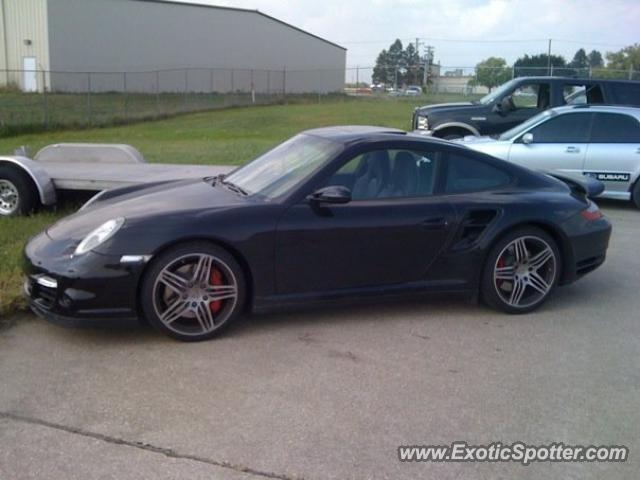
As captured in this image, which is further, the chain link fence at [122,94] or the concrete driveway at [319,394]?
the chain link fence at [122,94]

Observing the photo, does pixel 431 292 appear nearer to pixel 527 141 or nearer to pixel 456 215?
pixel 456 215

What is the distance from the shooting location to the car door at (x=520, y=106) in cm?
1338

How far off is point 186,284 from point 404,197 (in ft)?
5.68

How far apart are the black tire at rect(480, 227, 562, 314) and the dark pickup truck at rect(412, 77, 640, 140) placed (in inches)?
313

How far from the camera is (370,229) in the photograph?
4836 millimetres

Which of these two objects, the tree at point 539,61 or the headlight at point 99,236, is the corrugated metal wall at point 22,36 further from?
the headlight at point 99,236

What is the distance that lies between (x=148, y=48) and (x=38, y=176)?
39.5 meters

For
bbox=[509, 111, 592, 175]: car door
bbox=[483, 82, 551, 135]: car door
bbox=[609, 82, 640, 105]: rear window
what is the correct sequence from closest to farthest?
bbox=[509, 111, 592, 175]: car door, bbox=[609, 82, 640, 105]: rear window, bbox=[483, 82, 551, 135]: car door

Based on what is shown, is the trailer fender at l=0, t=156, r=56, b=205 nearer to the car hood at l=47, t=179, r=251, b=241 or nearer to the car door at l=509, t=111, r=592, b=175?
the car hood at l=47, t=179, r=251, b=241

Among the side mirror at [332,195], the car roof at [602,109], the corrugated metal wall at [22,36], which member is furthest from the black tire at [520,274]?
the corrugated metal wall at [22,36]

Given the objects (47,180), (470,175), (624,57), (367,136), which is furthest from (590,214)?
(624,57)

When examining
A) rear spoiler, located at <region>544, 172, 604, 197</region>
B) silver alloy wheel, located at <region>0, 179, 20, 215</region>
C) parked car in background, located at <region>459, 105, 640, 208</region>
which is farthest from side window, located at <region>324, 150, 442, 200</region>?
parked car in background, located at <region>459, 105, 640, 208</region>

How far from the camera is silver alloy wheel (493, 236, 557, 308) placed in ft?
17.2

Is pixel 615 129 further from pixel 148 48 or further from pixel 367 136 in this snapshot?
pixel 148 48
